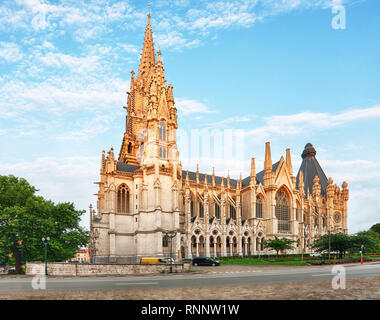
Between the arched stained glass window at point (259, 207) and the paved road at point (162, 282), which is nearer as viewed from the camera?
the paved road at point (162, 282)

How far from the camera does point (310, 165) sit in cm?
10700

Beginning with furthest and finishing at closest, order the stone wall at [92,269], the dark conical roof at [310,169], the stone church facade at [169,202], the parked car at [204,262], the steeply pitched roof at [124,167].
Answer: the dark conical roof at [310,169], the steeply pitched roof at [124,167], the stone church facade at [169,202], the parked car at [204,262], the stone wall at [92,269]

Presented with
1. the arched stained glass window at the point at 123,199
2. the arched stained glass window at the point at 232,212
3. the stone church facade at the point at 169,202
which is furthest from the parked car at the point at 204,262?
the arched stained glass window at the point at 232,212

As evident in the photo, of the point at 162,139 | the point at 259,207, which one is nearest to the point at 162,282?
the point at 162,139

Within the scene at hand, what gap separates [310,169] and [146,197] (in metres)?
65.8

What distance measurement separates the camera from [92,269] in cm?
3133

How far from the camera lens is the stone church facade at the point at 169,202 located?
5825cm

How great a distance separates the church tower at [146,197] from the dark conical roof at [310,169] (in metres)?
52.4

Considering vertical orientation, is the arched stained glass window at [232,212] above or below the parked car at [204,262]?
above

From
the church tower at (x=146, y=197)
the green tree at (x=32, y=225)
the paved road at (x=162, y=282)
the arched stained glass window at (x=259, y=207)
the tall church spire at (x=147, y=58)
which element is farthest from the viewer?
the tall church spire at (x=147, y=58)

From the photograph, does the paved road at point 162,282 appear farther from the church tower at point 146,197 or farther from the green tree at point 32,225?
the church tower at point 146,197

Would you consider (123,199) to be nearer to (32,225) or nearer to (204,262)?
(204,262)

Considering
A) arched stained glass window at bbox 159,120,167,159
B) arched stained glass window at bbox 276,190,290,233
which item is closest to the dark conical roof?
arched stained glass window at bbox 276,190,290,233
